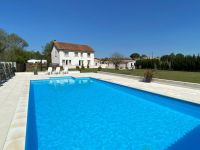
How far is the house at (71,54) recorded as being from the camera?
40.8 meters

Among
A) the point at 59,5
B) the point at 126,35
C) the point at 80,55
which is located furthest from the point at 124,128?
the point at 80,55

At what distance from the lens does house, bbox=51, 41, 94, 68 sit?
40750mm

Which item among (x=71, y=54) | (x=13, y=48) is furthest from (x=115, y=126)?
(x=13, y=48)

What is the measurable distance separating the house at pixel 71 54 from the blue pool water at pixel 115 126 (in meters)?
33.8

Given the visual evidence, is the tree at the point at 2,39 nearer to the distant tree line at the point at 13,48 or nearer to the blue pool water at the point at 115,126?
the distant tree line at the point at 13,48

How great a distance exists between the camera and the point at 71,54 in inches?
1671

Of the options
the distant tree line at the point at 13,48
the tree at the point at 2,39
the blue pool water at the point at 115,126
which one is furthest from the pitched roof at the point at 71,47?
the blue pool water at the point at 115,126

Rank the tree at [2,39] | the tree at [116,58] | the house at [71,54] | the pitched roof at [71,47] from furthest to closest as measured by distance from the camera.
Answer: the tree at [2,39] → the pitched roof at [71,47] → the house at [71,54] → the tree at [116,58]

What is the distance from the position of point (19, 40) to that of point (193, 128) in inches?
2311

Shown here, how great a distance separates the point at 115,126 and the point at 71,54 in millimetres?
38537

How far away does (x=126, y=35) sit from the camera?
1449 inches

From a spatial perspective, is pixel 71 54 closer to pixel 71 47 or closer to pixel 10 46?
pixel 71 47

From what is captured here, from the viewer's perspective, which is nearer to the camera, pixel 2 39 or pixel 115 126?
pixel 115 126

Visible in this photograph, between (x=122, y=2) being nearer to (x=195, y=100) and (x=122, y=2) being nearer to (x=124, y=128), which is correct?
(x=195, y=100)
